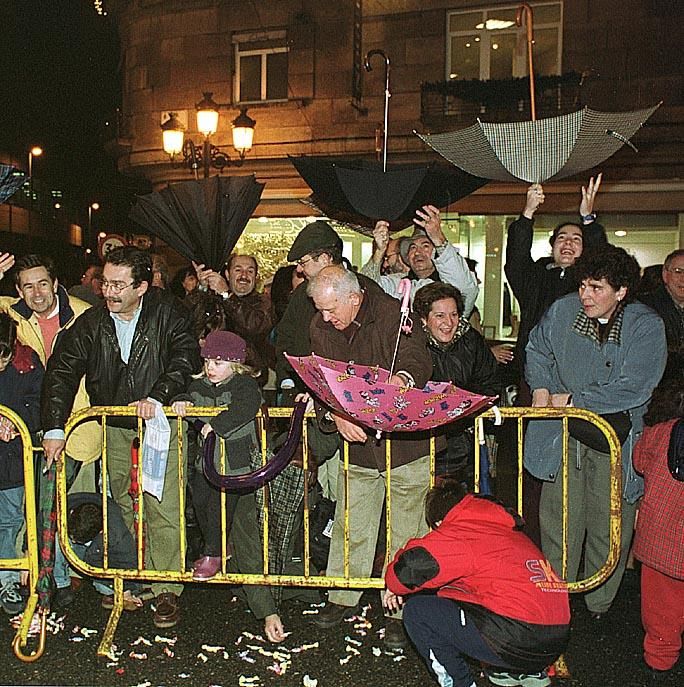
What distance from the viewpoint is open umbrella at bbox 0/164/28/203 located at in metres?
5.87

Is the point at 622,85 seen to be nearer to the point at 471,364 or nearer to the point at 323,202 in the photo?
the point at 323,202

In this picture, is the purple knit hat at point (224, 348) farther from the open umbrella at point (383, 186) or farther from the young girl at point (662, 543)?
the young girl at point (662, 543)

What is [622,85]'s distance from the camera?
571 inches

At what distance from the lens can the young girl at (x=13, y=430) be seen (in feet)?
17.5

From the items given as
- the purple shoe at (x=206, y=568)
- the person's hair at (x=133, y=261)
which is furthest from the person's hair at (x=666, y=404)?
the person's hair at (x=133, y=261)

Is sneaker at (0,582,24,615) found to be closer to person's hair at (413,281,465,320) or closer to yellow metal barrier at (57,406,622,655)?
yellow metal barrier at (57,406,622,655)

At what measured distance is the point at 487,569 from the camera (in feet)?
12.7

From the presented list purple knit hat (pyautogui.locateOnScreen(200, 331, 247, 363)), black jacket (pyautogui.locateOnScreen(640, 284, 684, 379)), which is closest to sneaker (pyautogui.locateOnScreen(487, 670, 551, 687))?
purple knit hat (pyautogui.locateOnScreen(200, 331, 247, 363))

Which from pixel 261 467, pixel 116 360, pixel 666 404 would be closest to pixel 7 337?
pixel 116 360

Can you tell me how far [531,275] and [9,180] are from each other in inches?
143

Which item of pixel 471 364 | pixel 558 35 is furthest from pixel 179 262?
pixel 471 364

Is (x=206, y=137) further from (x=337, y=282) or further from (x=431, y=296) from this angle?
(x=337, y=282)

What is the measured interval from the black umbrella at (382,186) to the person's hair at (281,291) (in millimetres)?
1533

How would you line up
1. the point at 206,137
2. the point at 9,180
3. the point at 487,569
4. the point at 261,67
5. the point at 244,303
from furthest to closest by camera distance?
the point at 261,67, the point at 206,137, the point at 244,303, the point at 9,180, the point at 487,569
